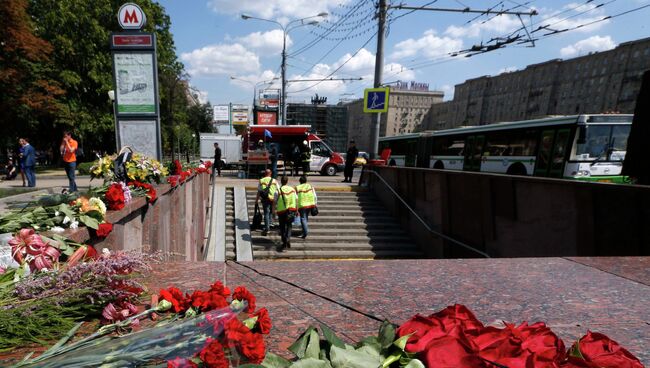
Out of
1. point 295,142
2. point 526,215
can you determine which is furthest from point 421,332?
point 295,142

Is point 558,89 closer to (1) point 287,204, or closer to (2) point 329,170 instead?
(2) point 329,170

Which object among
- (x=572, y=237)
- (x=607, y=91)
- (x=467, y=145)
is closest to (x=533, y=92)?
(x=607, y=91)

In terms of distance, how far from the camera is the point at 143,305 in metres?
1.73

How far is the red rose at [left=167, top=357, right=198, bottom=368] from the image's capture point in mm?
1048

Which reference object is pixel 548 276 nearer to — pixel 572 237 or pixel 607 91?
pixel 572 237

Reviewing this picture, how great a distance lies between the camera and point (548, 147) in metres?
13.6

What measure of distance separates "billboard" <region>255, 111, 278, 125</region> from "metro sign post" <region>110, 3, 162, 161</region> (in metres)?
33.9

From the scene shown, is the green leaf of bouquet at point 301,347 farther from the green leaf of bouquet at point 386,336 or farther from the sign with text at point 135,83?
the sign with text at point 135,83

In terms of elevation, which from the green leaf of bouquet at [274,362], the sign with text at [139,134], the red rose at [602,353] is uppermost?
the sign with text at [139,134]

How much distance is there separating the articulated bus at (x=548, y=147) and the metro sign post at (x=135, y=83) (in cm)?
1068

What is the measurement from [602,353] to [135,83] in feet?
29.1

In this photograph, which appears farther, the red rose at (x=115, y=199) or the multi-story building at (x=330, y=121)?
the multi-story building at (x=330, y=121)

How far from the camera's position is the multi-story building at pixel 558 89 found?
5641cm

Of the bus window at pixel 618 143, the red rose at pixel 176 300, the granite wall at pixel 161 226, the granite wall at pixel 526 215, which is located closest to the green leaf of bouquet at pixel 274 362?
the red rose at pixel 176 300
